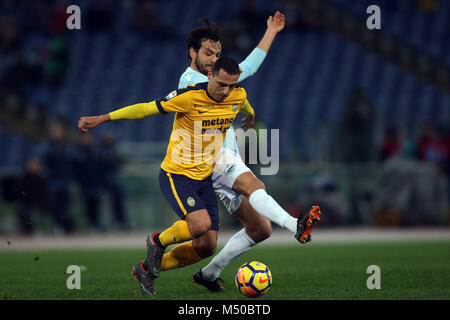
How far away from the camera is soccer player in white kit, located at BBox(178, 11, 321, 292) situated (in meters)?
6.59

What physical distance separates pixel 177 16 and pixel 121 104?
3.99m

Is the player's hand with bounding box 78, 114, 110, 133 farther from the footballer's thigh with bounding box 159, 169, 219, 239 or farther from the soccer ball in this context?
the soccer ball

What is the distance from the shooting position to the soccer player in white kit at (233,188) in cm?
659

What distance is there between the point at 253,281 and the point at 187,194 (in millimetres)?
909

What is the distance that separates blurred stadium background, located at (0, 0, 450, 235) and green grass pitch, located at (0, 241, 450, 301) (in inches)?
105

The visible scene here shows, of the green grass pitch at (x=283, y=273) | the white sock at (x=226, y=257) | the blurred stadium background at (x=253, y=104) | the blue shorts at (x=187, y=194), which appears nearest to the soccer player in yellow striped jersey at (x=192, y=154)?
the blue shorts at (x=187, y=194)

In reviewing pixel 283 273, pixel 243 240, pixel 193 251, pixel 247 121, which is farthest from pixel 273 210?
pixel 283 273

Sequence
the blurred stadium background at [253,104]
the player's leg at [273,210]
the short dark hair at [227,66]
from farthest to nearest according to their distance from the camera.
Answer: the blurred stadium background at [253,104] < the short dark hair at [227,66] < the player's leg at [273,210]

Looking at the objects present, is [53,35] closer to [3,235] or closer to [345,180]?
[3,235]

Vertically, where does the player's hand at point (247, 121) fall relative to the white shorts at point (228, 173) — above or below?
above

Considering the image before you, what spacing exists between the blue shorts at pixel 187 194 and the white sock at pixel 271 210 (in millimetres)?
395

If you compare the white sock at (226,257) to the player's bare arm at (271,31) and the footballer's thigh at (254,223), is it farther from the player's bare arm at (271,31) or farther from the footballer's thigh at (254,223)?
the player's bare arm at (271,31)

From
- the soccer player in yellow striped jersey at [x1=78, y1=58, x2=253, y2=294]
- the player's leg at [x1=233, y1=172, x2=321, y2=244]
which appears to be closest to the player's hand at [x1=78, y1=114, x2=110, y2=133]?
the soccer player in yellow striped jersey at [x1=78, y1=58, x2=253, y2=294]

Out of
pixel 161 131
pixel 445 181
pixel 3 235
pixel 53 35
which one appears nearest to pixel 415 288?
pixel 445 181
